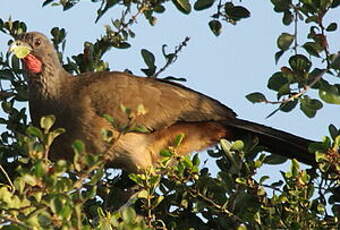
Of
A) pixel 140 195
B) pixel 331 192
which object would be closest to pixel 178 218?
pixel 140 195

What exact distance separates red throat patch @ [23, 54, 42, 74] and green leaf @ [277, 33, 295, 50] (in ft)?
8.30

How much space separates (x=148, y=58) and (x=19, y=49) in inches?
36.1

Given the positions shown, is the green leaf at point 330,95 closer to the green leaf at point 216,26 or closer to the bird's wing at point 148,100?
the green leaf at point 216,26

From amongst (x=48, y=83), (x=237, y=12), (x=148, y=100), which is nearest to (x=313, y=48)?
(x=237, y=12)

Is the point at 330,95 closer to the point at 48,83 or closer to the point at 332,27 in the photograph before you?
the point at 332,27

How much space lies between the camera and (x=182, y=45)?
5797 millimetres

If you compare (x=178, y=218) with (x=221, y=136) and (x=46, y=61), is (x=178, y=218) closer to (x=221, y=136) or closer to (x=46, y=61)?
(x=221, y=136)

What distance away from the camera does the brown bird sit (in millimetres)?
5988

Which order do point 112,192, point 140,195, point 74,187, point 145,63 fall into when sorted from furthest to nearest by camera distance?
point 145,63
point 112,192
point 140,195
point 74,187

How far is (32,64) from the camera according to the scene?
623 cm

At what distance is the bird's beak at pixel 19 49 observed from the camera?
221 inches

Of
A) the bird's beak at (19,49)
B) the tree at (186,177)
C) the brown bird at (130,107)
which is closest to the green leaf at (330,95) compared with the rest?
the tree at (186,177)

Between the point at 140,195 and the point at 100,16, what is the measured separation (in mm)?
978

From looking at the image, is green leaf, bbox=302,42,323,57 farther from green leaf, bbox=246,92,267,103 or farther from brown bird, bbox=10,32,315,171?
brown bird, bbox=10,32,315,171
